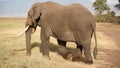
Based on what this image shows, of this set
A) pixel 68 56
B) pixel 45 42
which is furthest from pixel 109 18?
pixel 45 42

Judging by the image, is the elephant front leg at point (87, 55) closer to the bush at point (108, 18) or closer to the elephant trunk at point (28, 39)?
the elephant trunk at point (28, 39)

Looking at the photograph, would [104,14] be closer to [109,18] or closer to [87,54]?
[109,18]

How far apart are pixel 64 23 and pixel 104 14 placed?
3536 cm

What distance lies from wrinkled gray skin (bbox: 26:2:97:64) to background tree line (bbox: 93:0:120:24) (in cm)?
2995

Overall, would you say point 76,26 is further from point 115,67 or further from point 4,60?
point 4,60

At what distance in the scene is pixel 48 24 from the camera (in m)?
12.2

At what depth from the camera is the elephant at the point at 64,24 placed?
36.0 ft

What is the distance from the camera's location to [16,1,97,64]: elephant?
36.0 ft

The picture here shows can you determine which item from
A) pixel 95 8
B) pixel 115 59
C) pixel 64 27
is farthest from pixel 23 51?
pixel 95 8

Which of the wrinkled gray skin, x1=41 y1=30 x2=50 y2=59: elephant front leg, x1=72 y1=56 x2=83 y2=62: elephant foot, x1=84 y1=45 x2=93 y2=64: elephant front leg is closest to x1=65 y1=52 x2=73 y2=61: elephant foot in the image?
x1=72 y1=56 x2=83 y2=62: elephant foot

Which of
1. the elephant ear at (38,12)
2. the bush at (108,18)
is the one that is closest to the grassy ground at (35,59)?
the elephant ear at (38,12)

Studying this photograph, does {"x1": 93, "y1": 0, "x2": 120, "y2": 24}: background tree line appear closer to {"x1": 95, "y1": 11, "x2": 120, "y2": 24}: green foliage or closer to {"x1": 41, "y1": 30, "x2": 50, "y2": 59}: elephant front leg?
{"x1": 95, "y1": 11, "x2": 120, "y2": 24}: green foliage

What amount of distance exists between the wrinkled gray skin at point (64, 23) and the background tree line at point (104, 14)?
29.9 meters

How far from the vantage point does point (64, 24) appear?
11430 mm
